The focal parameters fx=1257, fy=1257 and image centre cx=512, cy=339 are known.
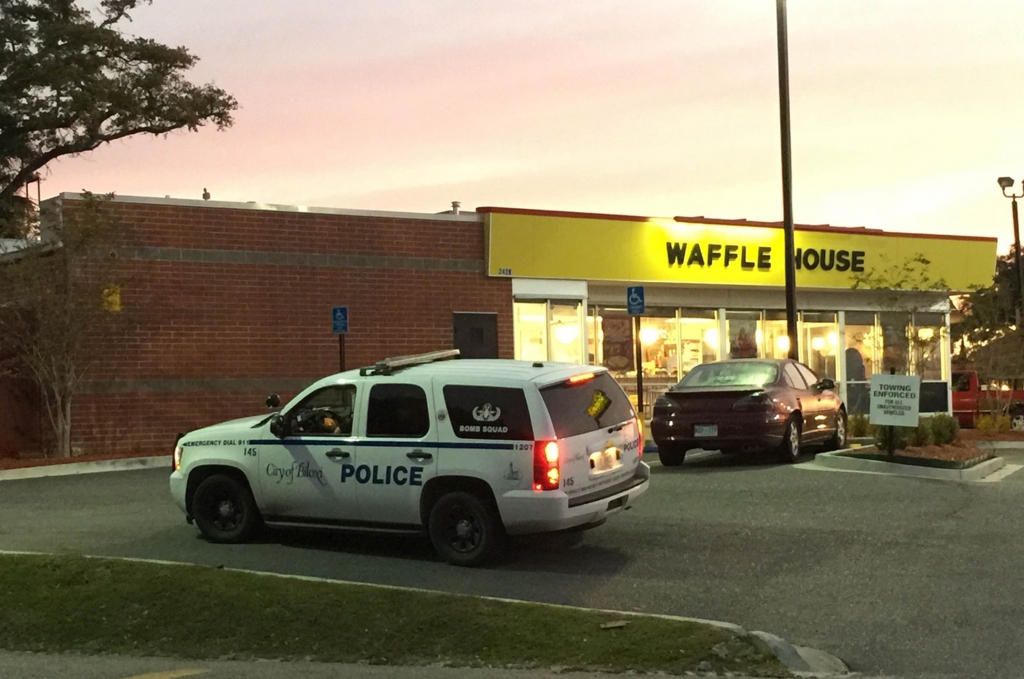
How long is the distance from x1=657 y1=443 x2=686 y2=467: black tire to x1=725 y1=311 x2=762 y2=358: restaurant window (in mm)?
15892

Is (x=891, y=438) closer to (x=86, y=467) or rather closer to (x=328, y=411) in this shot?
(x=328, y=411)

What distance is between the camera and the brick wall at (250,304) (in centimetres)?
2481

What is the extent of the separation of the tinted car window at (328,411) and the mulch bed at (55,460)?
34.6 ft

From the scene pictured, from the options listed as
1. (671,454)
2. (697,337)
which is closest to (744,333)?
(697,337)

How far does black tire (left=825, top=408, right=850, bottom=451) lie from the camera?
20.7 m

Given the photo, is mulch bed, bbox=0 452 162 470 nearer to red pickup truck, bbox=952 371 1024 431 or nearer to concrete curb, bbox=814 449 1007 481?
concrete curb, bbox=814 449 1007 481

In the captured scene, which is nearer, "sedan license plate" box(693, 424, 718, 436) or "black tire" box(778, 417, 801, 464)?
"sedan license plate" box(693, 424, 718, 436)

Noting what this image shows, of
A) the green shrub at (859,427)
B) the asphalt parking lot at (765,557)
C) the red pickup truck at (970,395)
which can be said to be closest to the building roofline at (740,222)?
the red pickup truck at (970,395)

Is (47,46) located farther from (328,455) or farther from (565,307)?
(328,455)

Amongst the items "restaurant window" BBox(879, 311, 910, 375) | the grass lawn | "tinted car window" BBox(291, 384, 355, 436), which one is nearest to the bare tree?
"tinted car window" BBox(291, 384, 355, 436)

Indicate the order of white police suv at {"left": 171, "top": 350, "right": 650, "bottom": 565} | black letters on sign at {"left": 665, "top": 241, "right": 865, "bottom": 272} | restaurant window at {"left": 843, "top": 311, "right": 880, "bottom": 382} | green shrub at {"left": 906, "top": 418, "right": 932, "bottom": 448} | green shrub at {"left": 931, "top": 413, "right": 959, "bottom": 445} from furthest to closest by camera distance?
restaurant window at {"left": 843, "top": 311, "right": 880, "bottom": 382} → black letters on sign at {"left": 665, "top": 241, "right": 865, "bottom": 272} → green shrub at {"left": 931, "top": 413, "right": 959, "bottom": 445} → green shrub at {"left": 906, "top": 418, "right": 932, "bottom": 448} → white police suv at {"left": 171, "top": 350, "right": 650, "bottom": 565}

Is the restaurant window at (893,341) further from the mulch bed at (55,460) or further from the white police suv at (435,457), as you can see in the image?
the white police suv at (435,457)

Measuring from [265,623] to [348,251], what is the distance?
19.0 meters

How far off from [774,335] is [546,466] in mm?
26324
